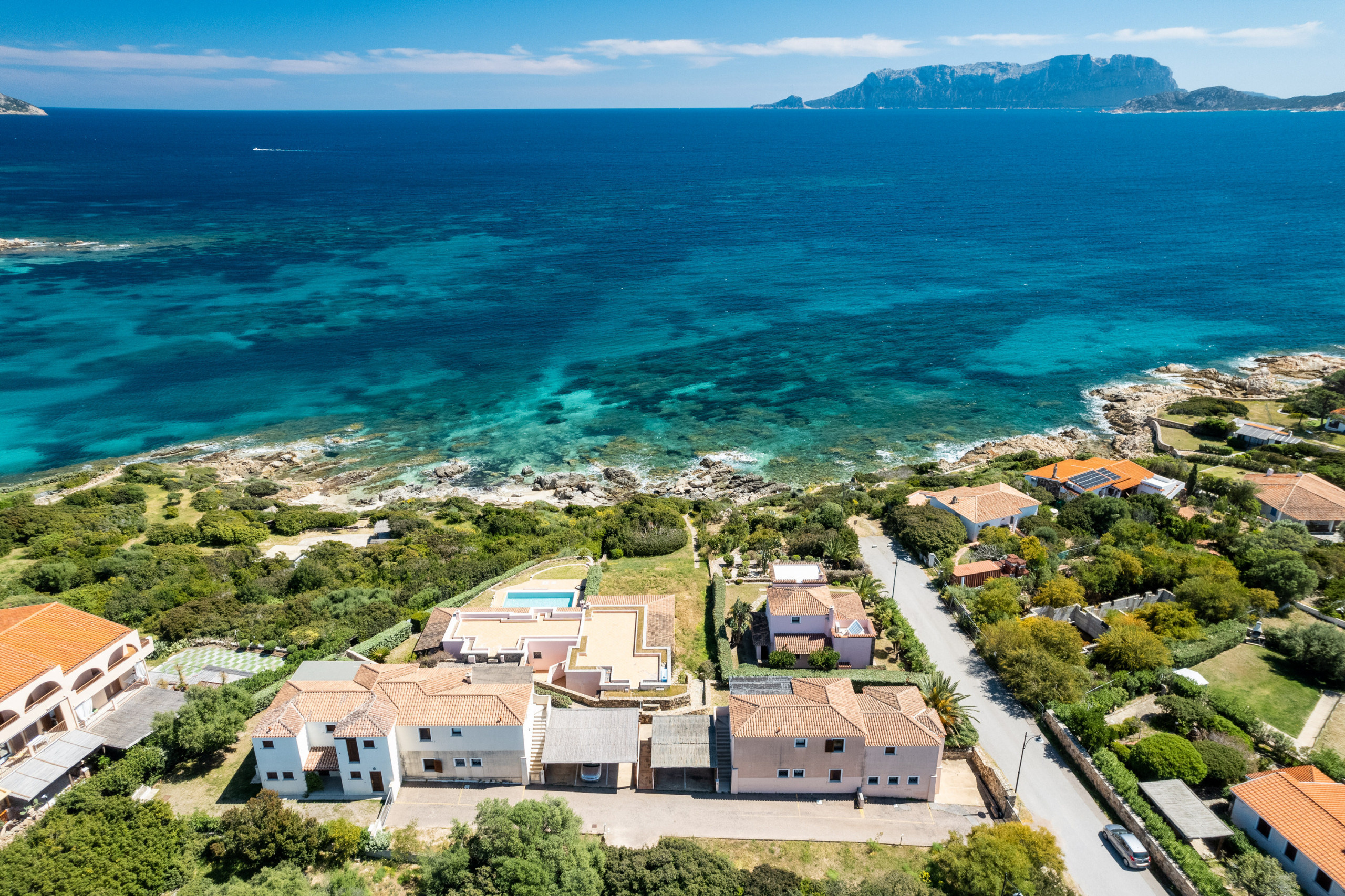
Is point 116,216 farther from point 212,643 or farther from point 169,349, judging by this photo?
point 212,643

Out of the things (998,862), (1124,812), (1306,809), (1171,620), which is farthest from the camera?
(1171,620)

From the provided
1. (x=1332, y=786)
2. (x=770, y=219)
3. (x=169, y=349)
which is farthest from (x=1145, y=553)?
(x=770, y=219)

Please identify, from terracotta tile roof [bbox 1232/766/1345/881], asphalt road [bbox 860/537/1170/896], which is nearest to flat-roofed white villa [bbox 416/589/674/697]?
asphalt road [bbox 860/537/1170/896]

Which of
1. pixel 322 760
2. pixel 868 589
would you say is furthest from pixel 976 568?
pixel 322 760

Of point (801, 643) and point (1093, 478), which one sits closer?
point (801, 643)

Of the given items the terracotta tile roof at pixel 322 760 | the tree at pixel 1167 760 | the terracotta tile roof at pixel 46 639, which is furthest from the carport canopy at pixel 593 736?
the terracotta tile roof at pixel 46 639

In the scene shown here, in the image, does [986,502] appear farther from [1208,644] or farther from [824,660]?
[824,660]

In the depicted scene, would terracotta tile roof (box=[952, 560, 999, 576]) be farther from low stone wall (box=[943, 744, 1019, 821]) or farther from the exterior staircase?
the exterior staircase
